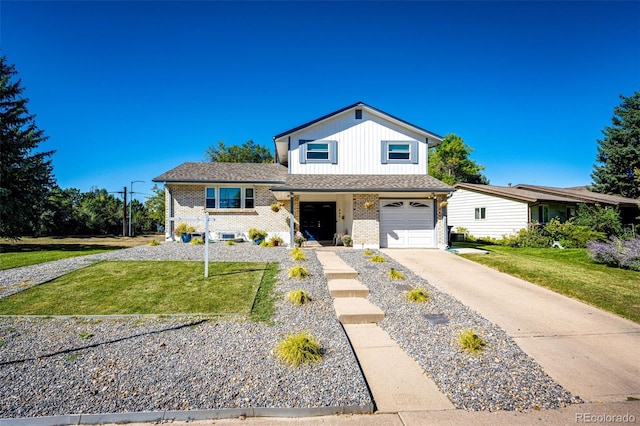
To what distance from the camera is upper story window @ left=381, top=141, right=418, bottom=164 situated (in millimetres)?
16078

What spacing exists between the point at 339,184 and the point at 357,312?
893cm

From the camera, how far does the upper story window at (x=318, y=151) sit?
15672 millimetres

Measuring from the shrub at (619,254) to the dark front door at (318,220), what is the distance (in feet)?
36.5

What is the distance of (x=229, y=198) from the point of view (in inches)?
649

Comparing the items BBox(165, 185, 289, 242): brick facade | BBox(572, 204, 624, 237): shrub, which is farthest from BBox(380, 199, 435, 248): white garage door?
BBox(572, 204, 624, 237): shrub

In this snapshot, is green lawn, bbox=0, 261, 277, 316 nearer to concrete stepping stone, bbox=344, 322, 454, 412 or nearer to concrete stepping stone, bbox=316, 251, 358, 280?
concrete stepping stone, bbox=316, 251, 358, 280

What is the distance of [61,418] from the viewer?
2977 millimetres

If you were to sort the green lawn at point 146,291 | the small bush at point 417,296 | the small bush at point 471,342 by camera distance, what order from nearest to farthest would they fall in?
1. the small bush at point 471,342
2. the green lawn at point 146,291
3. the small bush at point 417,296

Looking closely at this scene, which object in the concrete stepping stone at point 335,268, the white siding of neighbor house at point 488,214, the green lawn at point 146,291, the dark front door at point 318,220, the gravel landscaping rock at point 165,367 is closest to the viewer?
the gravel landscaping rock at point 165,367

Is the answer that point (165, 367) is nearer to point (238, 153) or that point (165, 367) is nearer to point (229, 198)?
point (229, 198)

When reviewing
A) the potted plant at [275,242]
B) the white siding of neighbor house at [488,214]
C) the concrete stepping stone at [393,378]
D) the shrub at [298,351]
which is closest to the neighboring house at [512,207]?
the white siding of neighbor house at [488,214]

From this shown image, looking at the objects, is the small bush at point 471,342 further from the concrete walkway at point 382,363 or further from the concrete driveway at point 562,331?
the concrete walkway at point 382,363

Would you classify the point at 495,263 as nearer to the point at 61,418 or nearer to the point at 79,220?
the point at 61,418

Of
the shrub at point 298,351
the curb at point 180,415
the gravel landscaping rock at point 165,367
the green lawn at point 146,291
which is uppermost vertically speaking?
the green lawn at point 146,291
